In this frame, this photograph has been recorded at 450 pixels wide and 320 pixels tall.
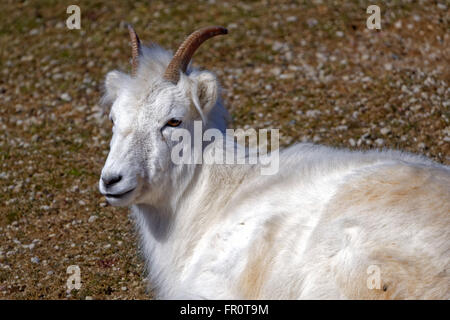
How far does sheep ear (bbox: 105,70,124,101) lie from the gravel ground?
2.23 meters

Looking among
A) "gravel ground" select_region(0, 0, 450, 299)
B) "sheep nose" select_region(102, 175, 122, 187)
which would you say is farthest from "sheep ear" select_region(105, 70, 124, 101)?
"gravel ground" select_region(0, 0, 450, 299)

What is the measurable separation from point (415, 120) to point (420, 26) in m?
3.37

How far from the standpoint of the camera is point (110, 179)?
190 inches

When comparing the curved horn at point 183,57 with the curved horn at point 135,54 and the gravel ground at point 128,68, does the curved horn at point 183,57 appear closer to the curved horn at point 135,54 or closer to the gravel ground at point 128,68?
the curved horn at point 135,54

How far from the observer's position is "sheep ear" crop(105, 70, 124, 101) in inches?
219

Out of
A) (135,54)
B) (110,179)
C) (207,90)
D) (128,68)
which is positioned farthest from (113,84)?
(128,68)

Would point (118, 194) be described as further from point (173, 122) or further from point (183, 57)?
point (183, 57)

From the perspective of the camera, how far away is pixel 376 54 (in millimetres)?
11430

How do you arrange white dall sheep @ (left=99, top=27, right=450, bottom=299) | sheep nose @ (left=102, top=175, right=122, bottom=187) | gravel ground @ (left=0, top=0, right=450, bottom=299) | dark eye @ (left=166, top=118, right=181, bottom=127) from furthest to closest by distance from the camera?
gravel ground @ (left=0, top=0, right=450, bottom=299), dark eye @ (left=166, top=118, right=181, bottom=127), sheep nose @ (left=102, top=175, right=122, bottom=187), white dall sheep @ (left=99, top=27, right=450, bottom=299)

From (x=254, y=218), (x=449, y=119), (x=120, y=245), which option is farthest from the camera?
(x=449, y=119)

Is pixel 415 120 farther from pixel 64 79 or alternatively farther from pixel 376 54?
pixel 64 79

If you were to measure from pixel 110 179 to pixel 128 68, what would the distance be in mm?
7635

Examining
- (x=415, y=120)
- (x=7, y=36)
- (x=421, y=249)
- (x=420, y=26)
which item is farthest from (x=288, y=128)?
(x=7, y=36)

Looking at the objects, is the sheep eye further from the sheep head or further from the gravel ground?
the gravel ground
